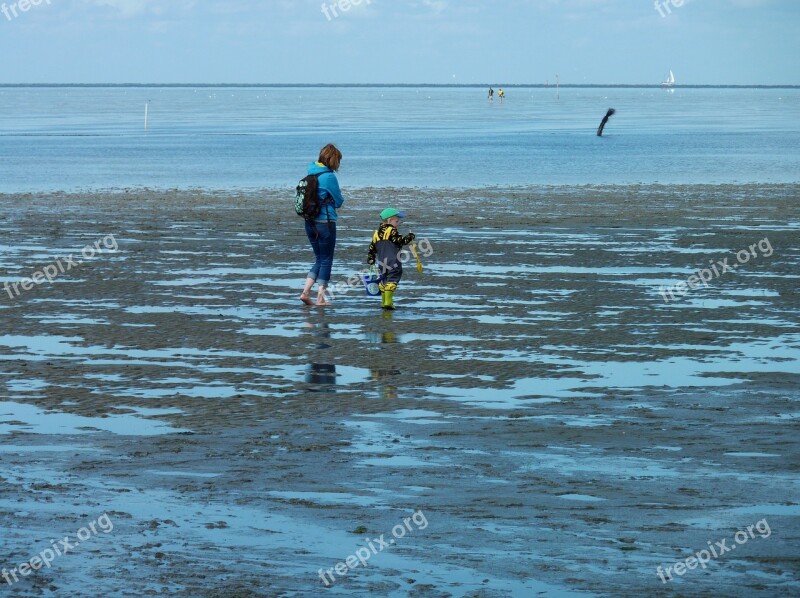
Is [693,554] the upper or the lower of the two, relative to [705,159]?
lower

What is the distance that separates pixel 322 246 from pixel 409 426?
→ 6184mm

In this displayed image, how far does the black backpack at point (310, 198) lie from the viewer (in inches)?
601

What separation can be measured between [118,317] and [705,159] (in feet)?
127

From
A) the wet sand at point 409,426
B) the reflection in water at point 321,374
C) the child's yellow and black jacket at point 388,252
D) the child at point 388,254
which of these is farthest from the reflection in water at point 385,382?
the child's yellow and black jacket at point 388,252

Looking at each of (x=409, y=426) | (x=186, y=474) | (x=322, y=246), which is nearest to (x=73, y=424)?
(x=186, y=474)

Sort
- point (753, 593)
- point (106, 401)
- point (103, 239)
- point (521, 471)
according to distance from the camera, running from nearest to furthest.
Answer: point (753, 593), point (521, 471), point (106, 401), point (103, 239)

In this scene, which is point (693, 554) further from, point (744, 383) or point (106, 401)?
point (106, 401)

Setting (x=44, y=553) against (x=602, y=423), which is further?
(x=602, y=423)

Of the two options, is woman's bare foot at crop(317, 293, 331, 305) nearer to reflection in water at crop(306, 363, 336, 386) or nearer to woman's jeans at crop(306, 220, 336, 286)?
woman's jeans at crop(306, 220, 336, 286)

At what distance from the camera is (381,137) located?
2844 inches

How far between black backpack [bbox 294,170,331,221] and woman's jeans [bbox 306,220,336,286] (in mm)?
189

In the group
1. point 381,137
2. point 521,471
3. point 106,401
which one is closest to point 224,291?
point 106,401

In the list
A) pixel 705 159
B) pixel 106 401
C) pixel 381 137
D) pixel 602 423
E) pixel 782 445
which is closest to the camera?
pixel 782 445

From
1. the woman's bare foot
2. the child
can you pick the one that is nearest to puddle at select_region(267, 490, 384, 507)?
the child
